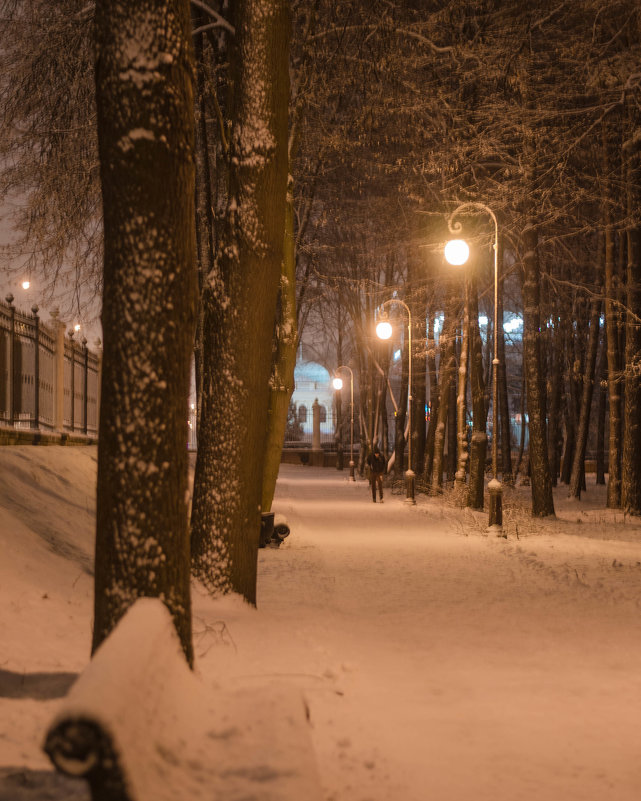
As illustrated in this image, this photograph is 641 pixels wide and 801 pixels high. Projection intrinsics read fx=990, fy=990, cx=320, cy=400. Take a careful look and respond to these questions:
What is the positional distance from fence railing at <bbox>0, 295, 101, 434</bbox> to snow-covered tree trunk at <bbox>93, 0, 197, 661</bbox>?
11.5 meters

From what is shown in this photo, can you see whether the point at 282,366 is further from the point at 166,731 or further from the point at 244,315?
the point at 166,731

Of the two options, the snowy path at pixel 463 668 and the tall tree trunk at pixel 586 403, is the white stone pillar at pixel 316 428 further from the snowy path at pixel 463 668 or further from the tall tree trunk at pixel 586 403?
the snowy path at pixel 463 668

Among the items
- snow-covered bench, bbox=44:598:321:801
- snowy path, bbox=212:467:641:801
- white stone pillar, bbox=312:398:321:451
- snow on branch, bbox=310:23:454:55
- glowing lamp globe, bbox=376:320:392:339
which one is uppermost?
snow on branch, bbox=310:23:454:55

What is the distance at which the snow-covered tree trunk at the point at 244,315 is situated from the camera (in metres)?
9.61

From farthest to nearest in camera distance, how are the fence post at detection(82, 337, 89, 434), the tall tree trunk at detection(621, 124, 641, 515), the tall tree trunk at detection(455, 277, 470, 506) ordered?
1. the tall tree trunk at detection(455, 277, 470, 506)
2. the fence post at detection(82, 337, 89, 434)
3. the tall tree trunk at detection(621, 124, 641, 515)

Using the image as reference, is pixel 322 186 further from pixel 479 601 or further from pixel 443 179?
pixel 479 601

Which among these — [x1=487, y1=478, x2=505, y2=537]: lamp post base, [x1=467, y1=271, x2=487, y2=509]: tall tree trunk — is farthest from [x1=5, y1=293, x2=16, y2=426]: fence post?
[x1=467, y1=271, x2=487, y2=509]: tall tree trunk

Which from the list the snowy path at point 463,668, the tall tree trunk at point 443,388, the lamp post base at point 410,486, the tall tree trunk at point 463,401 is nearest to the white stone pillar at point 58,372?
the snowy path at point 463,668

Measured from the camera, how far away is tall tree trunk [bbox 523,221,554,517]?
23.4 m

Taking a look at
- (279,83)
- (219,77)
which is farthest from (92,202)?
(279,83)

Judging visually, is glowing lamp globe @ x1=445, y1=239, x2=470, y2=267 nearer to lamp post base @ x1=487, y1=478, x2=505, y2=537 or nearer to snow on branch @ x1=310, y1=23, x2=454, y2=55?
lamp post base @ x1=487, y1=478, x2=505, y2=537

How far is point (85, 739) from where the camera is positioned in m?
2.93

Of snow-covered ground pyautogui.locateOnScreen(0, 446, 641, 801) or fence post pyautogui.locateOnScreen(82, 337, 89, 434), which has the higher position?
fence post pyautogui.locateOnScreen(82, 337, 89, 434)

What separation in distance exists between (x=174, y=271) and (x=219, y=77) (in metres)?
9.49
